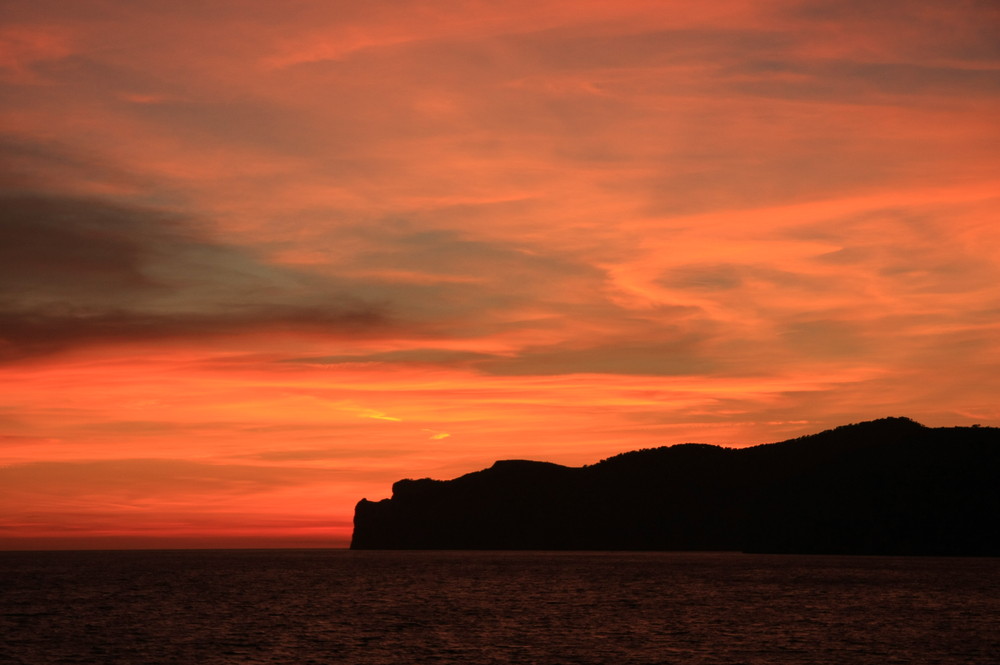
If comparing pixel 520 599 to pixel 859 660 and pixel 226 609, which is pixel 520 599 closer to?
pixel 226 609

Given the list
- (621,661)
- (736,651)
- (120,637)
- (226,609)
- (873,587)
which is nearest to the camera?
(621,661)

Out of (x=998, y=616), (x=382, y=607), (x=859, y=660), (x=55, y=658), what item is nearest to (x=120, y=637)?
(x=55, y=658)

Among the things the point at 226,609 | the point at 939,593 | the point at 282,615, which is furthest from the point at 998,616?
the point at 226,609

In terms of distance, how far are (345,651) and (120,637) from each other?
25552 millimetres

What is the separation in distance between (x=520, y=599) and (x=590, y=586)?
3527cm

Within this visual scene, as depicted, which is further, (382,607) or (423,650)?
(382,607)

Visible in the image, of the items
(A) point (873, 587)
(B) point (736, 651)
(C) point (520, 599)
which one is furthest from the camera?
(A) point (873, 587)

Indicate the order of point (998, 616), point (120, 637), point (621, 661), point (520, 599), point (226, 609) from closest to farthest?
1. point (621, 661)
2. point (120, 637)
3. point (998, 616)
4. point (226, 609)
5. point (520, 599)

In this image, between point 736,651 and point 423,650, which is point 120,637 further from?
point 736,651

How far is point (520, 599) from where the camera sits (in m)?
137

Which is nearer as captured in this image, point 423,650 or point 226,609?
point 423,650

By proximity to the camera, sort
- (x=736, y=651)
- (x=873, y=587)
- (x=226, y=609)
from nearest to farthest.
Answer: (x=736, y=651) → (x=226, y=609) → (x=873, y=587)

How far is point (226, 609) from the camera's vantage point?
4808 inches

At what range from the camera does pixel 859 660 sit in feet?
239
